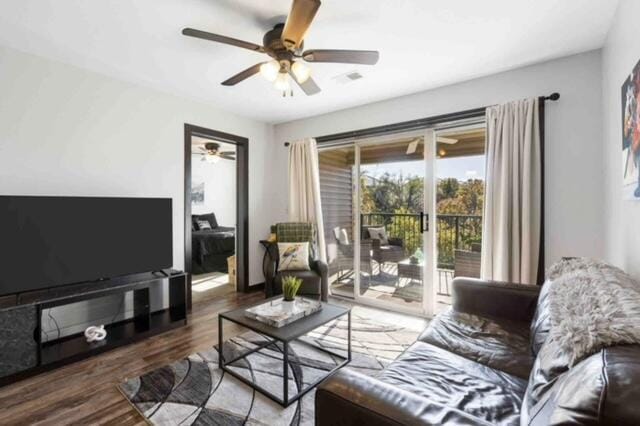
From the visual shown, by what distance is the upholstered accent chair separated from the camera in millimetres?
3467

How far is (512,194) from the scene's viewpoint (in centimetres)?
282

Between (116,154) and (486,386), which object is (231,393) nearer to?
(486,386)

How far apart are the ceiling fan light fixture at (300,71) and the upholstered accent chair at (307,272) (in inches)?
82.2

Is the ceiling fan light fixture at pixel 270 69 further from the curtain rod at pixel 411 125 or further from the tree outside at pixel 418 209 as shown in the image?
the tree outside at pixel 418 209

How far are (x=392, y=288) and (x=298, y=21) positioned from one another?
3136mm

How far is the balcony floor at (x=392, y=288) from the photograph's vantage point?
3613mm

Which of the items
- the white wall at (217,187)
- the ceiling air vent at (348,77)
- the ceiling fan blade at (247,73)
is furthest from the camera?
the white wall at (217,187)

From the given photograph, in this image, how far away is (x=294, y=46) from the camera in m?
1.98

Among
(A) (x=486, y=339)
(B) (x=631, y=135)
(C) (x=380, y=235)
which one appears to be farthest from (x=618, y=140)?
(C) (x=380, y=235)

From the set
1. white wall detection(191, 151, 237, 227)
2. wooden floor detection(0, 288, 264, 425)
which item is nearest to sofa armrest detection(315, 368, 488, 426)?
wooden floor detection(0, 288, 264, 425)

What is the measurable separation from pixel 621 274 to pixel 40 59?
14.2ft

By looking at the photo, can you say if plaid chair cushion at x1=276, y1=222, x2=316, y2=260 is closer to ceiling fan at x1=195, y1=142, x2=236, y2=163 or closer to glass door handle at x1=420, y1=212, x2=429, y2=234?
glass door handle at x1=420, y1=212, x2=429, y2=234

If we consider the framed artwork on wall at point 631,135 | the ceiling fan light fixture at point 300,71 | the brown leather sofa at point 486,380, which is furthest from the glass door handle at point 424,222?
the ceiling fan light fixture at point 300,71

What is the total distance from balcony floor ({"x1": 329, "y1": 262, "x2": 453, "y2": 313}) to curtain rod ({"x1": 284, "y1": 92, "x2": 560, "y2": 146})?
5.42ft
